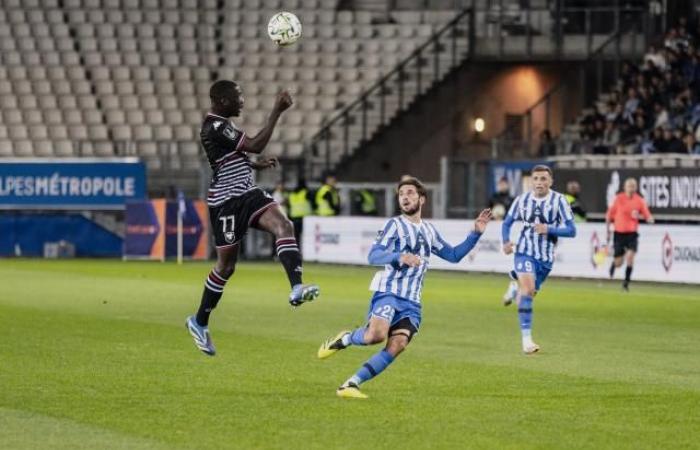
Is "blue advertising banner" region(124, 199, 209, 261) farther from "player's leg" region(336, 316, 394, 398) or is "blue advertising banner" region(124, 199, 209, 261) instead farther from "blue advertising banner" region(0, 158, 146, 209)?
"player's leg" region(336, 316, 394, 398)

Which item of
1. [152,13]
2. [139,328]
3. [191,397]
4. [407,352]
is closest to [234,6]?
[152,13]

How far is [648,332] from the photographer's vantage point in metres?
19.6

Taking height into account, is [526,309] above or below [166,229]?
above

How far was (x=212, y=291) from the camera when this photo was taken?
14.5 meters

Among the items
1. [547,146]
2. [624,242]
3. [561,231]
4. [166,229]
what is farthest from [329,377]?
[166,229]

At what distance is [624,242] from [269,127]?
16676 mm

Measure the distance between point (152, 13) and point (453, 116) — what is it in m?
9.12

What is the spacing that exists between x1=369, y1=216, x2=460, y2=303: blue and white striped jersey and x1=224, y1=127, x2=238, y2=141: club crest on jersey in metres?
2.18

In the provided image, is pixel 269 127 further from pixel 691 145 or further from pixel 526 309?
pixel 691 145

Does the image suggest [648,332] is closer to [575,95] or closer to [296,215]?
[296,215]

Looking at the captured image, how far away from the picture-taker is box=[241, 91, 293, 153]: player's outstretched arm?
44.1ft

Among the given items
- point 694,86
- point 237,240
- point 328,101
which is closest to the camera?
point 237,240

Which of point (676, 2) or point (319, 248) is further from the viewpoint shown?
point (676, 2)

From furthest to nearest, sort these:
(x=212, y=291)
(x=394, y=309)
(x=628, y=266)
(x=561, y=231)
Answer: (x=628, y=266)
(x=561, y=231)
(x=212, y=291)
(x=394, y=309)
